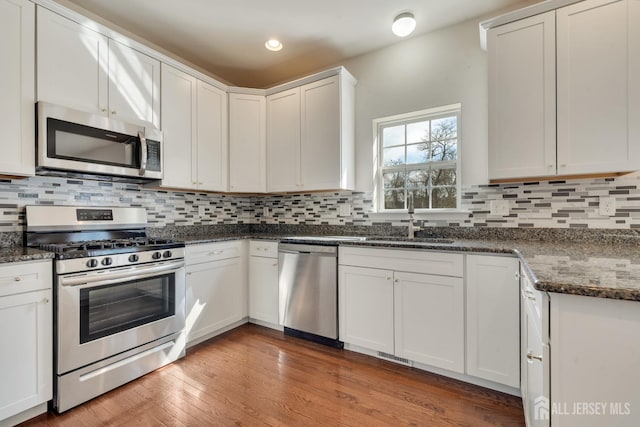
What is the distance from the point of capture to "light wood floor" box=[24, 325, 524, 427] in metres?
1.62

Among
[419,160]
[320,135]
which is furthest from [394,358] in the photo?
[320,135]

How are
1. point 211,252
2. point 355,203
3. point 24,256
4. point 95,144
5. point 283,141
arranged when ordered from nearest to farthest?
point 24,256, point 95,144, point 211,252, point 355,203, point 283,141

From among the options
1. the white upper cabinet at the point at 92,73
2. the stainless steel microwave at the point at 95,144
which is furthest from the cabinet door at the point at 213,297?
the white upper cabinet at the point at 92,73

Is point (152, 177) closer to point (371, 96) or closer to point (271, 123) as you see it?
point (271, 123)

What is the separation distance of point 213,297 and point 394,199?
6.38ft

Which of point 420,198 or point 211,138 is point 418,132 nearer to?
point 420,198

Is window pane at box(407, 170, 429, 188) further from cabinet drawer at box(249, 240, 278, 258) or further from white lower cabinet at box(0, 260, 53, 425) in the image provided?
white lower cabinet at box(0, 260, 53, 425)

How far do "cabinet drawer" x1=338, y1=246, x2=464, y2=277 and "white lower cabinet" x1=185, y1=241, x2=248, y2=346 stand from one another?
3.60 feet

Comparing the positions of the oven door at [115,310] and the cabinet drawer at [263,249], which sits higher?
the cabinet drawer at [263,249]

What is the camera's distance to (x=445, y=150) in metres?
2.67

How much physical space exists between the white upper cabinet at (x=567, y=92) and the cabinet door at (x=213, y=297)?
2.38 metres

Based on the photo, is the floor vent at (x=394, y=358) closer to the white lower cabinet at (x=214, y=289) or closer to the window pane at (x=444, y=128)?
the white lower cabinet at (x=214, y=289)

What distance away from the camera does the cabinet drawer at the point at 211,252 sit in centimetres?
246

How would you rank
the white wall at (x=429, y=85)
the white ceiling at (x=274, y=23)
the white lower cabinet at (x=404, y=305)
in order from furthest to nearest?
the white wall at (x=429, y=85)
the white ceiling at (x=274, y=23)
the white lower cabinet at (x=404, y=305)
